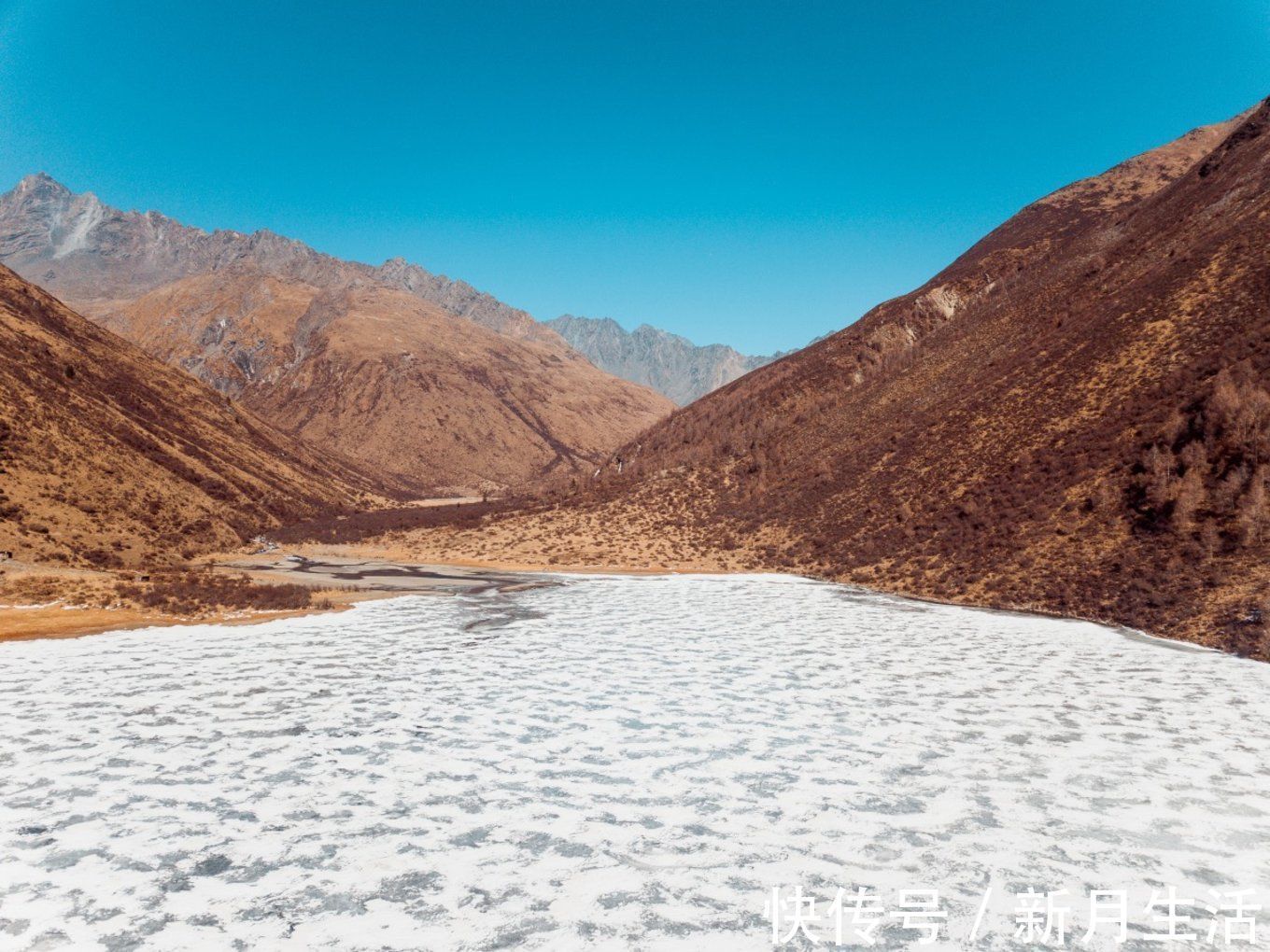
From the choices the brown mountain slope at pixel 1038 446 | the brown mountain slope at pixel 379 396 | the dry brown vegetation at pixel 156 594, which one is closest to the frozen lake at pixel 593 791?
the dry brown vegetation at pixel 156 594

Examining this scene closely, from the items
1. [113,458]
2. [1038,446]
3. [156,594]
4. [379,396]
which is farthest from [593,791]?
[379,396]

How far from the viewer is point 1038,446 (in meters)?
30.8

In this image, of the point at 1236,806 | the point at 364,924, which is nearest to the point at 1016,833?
the point at 1236,806

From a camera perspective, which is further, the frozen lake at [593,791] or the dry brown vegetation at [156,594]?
the dry brown vegetation at [156,594]

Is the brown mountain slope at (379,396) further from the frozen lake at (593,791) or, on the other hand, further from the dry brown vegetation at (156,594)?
the frozen lake at (593,791)

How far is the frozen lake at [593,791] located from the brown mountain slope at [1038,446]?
6.43 metres

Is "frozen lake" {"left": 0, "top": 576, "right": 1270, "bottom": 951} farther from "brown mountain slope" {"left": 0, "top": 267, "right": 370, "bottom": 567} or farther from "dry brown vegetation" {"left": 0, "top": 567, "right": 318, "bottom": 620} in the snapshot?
"brown mountain slope" {"left": 0, "top": 267, "right": 370, "bottom": 567}

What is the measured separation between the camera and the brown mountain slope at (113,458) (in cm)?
2923

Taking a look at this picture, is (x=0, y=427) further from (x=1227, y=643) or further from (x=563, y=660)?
(x=1227, y=643)

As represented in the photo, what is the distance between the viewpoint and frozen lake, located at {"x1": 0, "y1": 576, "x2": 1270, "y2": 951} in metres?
6.34

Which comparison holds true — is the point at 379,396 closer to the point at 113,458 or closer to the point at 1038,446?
the point at 113,458

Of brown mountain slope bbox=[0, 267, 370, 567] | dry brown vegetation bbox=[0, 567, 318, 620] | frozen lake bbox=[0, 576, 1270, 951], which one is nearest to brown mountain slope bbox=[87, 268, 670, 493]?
brown mountain slope bbox=[0, 267, 370, 567]

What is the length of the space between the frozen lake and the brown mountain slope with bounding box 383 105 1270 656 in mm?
6428

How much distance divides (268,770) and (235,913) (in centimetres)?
354
